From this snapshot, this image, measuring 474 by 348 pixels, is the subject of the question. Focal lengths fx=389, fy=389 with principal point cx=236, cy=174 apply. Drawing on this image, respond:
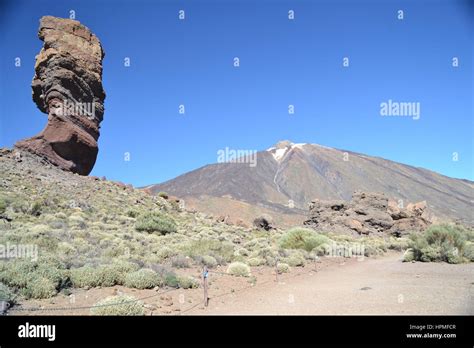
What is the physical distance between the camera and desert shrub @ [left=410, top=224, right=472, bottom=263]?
17375mm

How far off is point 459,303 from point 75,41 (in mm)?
31858

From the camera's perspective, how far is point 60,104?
2936 centimetres

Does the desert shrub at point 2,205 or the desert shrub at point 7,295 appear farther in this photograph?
the desert shrub at point 2,205

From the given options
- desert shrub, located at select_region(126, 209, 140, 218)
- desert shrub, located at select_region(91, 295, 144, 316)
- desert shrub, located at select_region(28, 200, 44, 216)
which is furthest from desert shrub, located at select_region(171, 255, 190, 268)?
desert shrub, located at select_region(126, 209, 140, 218)

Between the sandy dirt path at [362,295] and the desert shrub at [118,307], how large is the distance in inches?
52.2

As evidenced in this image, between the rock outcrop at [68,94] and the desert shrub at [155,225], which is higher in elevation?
the rock outcrop at [68,94]

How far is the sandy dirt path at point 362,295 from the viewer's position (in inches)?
324

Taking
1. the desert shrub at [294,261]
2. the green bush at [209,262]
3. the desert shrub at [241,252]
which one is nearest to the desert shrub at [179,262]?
the green bush at [209,262]

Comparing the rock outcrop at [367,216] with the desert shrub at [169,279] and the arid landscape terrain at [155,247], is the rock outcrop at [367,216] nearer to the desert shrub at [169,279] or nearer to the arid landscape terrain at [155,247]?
the arid landscape terrain at [155,247]

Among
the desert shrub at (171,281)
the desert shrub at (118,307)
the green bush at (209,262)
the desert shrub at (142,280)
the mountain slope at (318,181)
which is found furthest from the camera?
the mountain slope at (318,181)

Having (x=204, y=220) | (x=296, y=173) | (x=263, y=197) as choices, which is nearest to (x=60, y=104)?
(x=204, y=220)

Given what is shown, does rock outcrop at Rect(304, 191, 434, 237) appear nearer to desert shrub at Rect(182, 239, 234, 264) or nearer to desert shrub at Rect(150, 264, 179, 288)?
desert shrub at Rect(182, 239, 234, 264)

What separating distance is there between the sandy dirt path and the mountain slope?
104701 mm

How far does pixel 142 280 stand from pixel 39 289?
2.50 meters
